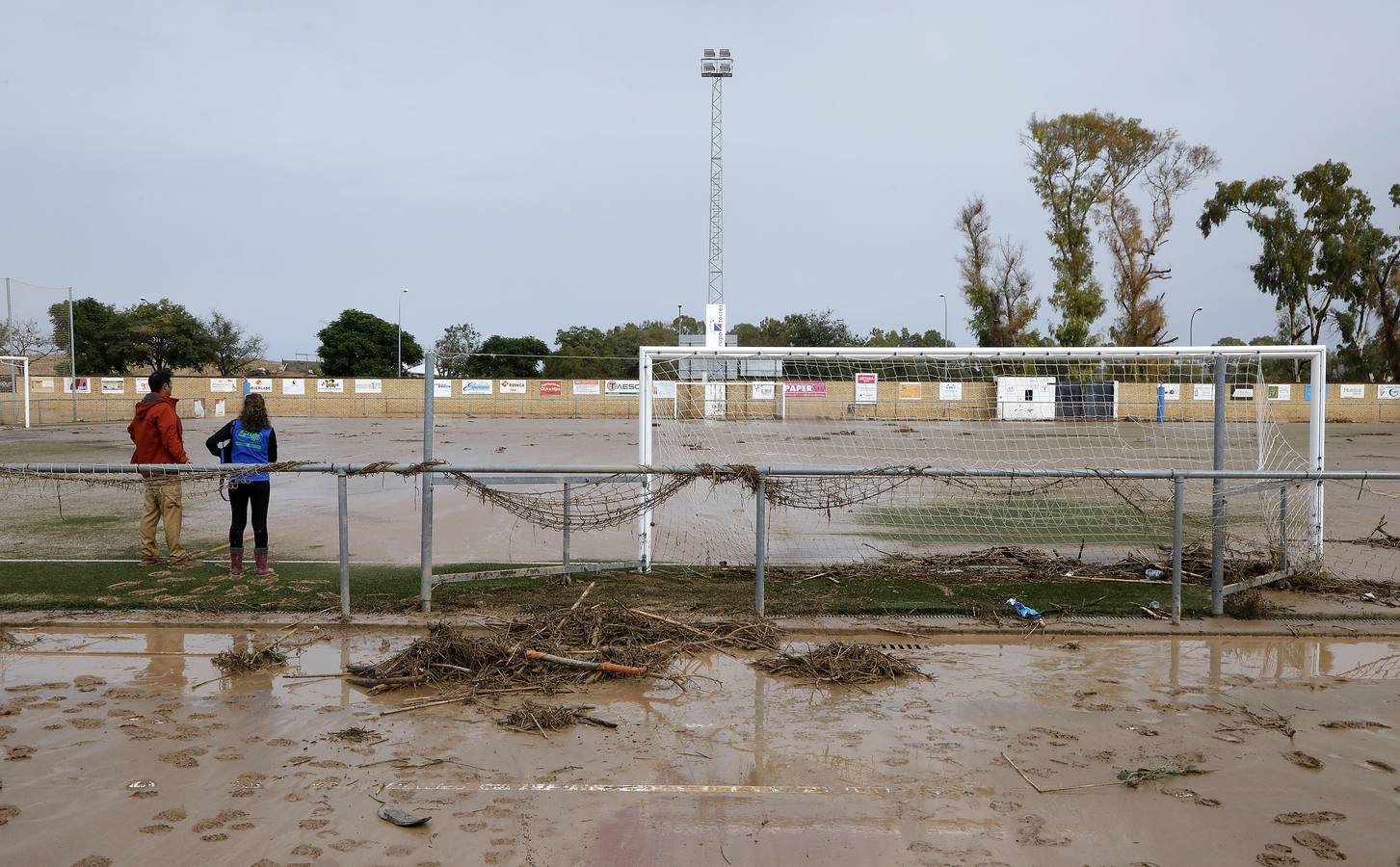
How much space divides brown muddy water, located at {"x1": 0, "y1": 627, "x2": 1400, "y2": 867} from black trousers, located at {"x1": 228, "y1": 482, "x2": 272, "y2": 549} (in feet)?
7.17

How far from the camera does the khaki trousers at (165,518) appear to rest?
28.1 feet

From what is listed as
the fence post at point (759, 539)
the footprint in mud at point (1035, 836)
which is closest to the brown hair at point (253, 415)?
the fence post at point (759, 539)

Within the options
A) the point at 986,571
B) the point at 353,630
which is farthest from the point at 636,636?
the point at 986,571

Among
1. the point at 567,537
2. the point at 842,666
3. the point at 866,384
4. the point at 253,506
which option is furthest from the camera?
the point at 866,384

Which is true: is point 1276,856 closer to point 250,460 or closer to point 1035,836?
point 1035,836

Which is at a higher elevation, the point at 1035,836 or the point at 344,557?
the point at 344,557

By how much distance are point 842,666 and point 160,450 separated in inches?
261

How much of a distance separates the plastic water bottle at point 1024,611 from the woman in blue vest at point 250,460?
634cm

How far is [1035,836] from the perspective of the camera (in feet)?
12.3

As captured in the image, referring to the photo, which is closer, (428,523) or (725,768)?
(725,768)

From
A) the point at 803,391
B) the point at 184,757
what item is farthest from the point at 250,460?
the point at 803,391

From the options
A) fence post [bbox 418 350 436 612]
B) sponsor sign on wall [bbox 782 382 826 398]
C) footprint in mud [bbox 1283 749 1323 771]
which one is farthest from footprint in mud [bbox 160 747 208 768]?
sponsor sign on wall [bbox 782 382 826 398]

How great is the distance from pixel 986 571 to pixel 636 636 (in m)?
3.97

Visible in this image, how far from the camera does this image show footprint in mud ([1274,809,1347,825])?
3871 millimetres
